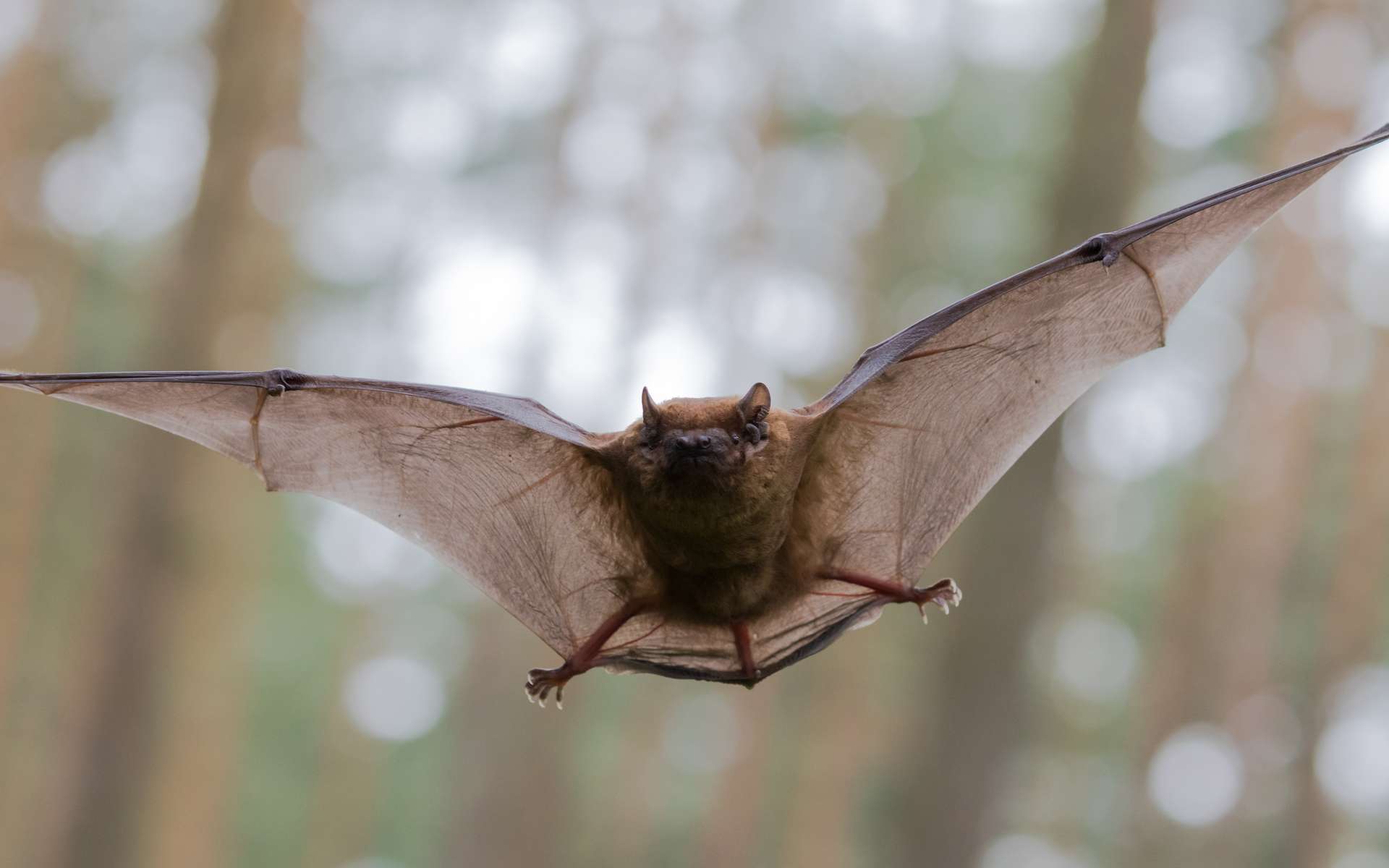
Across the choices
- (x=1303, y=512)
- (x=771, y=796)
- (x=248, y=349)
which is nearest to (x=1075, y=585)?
(x=1303, y=512)

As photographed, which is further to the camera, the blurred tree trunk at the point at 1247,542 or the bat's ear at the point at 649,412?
the blurred tree trunk at the point at 1247,542

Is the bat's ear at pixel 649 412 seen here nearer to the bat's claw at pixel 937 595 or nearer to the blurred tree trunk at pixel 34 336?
the bat's claw at pixel 937 595

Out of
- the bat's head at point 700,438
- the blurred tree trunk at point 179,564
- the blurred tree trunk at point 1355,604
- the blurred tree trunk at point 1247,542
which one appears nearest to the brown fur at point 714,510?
the bat's head at point 700,438

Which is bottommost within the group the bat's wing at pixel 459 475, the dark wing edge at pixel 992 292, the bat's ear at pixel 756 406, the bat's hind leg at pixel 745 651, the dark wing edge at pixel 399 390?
the bat's hind leg at pixel 745 651

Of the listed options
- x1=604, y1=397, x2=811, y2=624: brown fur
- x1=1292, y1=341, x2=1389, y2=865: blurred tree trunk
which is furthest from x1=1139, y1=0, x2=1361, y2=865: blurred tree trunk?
x1=604, y1=397, x2=811, y2=624: brown fur

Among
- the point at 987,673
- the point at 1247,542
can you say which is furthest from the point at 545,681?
the point at 1247,542

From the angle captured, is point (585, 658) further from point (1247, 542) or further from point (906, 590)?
point (1247, 542)
